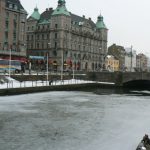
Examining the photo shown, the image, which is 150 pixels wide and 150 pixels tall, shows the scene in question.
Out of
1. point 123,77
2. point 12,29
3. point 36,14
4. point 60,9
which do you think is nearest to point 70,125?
point 123,77

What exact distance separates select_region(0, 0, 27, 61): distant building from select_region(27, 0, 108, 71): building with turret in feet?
98.3

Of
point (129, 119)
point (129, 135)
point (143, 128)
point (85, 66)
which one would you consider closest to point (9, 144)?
point (129, 135)

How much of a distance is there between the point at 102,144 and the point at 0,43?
100 m

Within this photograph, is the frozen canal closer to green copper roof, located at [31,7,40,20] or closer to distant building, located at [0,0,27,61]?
distant building, located at [0,0,27,61]

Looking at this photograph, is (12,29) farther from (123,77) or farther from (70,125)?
(70,125)

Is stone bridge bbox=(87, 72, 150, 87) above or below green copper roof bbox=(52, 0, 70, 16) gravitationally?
below

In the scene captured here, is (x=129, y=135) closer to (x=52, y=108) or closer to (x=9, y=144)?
(x=9, y=144)

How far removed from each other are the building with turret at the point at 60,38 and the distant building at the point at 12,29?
30.0m

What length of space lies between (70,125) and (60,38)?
133213 millimetres

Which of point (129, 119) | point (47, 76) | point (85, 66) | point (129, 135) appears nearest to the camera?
point (129, 135)

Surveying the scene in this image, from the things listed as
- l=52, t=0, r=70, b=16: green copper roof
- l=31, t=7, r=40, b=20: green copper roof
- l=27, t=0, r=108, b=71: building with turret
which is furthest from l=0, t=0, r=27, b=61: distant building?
l=31, t=7, r=40, b=20: green copper roof

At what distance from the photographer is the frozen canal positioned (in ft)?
119

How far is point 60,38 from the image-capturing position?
6964 inches

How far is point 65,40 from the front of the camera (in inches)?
7057
